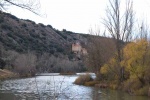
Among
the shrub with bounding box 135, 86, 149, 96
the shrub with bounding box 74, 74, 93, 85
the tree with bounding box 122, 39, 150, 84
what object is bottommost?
the shrub with bounding box 135, 86, 149, 96

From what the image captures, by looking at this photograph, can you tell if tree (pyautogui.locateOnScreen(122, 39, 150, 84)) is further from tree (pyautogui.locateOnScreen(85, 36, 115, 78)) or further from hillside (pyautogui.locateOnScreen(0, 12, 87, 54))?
hillside (pyautogui.locateOnScreen(0, 12, 87, 54))

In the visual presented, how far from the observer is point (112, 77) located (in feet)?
137

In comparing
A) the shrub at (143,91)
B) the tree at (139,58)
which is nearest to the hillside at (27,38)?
the tree at (139,58)

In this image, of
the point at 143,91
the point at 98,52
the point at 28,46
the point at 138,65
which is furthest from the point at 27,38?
the point at 143,91

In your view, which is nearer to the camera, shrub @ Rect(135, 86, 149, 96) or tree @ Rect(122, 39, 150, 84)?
shrub @ Rect(135, 86, 149, 96)

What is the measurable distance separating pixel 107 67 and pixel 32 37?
2935 inches

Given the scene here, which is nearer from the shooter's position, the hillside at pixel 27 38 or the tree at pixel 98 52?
the tree at pixel 98 52

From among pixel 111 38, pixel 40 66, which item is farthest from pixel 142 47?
pixel 40 66

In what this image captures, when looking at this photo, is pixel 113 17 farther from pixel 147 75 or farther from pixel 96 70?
pixel 147 75

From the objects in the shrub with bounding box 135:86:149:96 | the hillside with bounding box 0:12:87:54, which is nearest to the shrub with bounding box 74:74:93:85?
the shrub with bounding box 135:86:149:96

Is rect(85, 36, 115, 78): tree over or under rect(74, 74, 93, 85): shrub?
over

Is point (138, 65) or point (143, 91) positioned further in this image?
point (138, 65)

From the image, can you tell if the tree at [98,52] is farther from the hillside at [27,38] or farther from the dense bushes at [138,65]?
the hillside at [27,38]

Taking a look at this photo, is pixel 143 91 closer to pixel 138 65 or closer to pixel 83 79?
pixel 138 65
